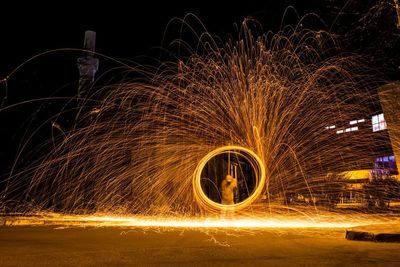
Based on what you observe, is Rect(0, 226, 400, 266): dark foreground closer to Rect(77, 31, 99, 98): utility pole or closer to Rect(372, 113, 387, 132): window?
Rect(77, 31, 99, 98): utility pole

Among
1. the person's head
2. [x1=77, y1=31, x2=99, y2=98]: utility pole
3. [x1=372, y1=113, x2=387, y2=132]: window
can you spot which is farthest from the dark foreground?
[x1=372, y1=113, x2=387, y2=132]: window

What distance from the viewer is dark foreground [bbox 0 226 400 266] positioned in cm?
532

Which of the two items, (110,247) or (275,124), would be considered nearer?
(110,247)

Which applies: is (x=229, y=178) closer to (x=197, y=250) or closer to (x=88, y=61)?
(x=197, y=250)

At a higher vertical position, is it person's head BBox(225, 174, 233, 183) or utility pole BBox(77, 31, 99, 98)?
utility pole BBox(77, 31, 99, 98)

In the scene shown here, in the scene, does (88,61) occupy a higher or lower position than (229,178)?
higher

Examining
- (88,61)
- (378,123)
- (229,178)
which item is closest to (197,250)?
(229,178)

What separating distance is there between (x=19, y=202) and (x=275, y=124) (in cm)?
1643

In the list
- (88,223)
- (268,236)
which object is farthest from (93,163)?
(268,236)

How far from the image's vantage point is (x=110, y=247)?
676cm

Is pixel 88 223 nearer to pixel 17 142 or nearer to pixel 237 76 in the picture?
pixel 237 76

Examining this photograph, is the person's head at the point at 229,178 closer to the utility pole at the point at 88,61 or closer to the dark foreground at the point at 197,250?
the dark foreground at the point at 197,250

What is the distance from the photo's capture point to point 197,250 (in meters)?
6.35

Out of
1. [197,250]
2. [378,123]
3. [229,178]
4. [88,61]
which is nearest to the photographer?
[197,250]
